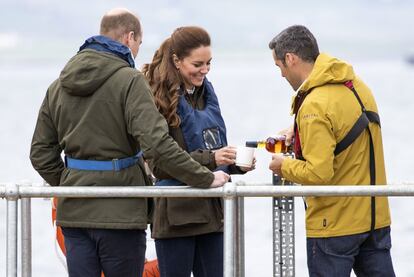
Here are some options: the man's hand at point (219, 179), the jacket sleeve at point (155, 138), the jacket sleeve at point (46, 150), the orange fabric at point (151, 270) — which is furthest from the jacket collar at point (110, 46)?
the orange fabric at point (151, 270)

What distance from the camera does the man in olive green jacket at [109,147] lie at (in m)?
5.23

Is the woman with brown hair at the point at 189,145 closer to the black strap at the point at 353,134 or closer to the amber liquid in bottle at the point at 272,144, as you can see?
the amber liquid in bottle at the point at 272,144

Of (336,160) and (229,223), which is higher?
(336,160)

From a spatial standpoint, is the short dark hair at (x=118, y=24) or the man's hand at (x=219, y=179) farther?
the short dark hair at (x=118, y=24)

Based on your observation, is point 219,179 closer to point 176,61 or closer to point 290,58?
point 290,58

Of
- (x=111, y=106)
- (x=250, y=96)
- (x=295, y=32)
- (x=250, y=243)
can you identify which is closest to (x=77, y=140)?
(x=111, y=106)

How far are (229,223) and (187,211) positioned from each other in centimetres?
67

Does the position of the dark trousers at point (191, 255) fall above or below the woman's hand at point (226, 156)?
below

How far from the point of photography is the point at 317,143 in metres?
5.26

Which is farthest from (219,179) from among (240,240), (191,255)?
(191,255)

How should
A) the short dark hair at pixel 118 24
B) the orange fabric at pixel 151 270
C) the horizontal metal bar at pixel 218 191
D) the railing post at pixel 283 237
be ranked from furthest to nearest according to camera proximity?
the orange fabric at pixel 151 270 → the railing post at pixel 283 237 → the short dark hair at pixel 118 24 → the horizontal metal bar at pixel 218 191

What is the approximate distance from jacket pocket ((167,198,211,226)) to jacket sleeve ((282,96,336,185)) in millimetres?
649

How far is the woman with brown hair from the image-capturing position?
5.77 m

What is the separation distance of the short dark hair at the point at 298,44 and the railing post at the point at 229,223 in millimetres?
704
